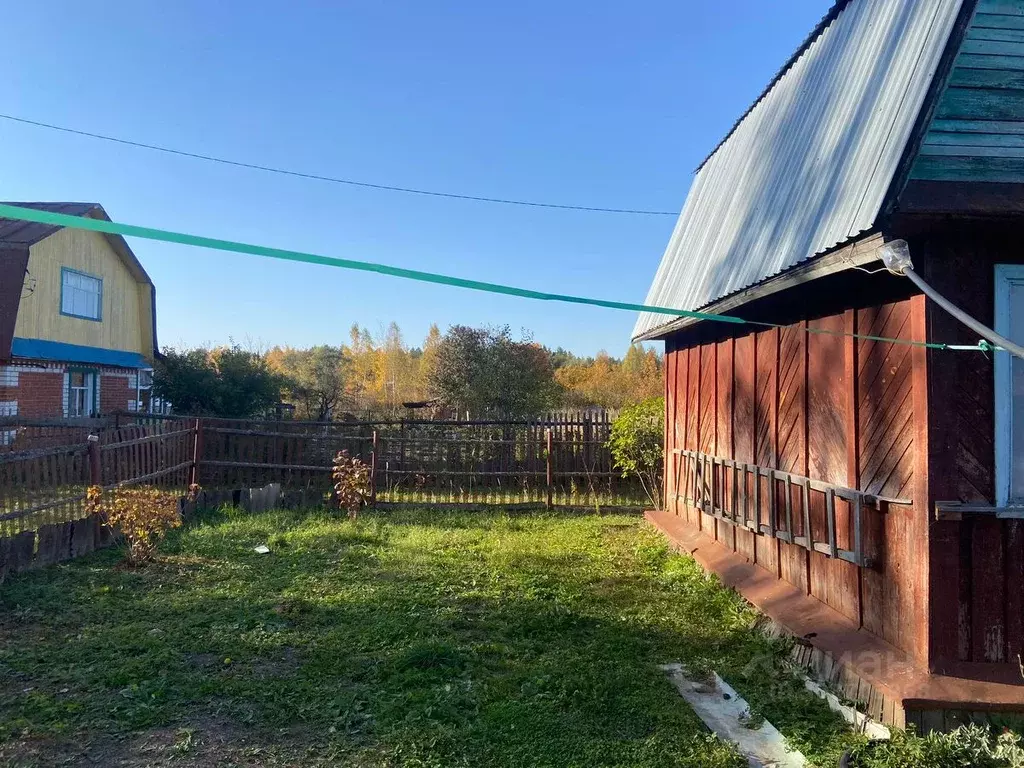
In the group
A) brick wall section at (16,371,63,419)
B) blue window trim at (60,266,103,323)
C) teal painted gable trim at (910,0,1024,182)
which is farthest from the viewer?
blue window trim at (60,266,103,323)

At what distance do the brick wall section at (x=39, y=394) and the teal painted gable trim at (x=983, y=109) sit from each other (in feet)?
60.3

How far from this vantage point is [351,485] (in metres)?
11.1

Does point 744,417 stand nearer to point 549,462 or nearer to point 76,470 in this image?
point 549,462

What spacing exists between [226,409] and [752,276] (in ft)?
53.9

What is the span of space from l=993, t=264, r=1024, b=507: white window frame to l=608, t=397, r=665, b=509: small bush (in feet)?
23.7

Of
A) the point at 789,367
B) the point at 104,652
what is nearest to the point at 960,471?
the point at 789,367

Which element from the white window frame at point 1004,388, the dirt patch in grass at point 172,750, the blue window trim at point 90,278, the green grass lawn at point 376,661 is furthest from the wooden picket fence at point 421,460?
the white window frame at point 1004,388

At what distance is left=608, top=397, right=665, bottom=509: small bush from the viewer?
1128cm

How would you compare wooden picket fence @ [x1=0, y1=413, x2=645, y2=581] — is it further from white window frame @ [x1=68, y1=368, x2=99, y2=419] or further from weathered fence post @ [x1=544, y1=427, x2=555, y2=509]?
white window frame @ [x1=68, y1=368, x2=99, y2=419]

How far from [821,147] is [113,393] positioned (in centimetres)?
2128

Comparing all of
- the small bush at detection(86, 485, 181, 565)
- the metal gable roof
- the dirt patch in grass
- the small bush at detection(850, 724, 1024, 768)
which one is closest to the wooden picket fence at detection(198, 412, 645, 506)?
the small bush at detection(86, 485, 181, 565)

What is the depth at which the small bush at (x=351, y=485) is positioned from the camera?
36.3 ft

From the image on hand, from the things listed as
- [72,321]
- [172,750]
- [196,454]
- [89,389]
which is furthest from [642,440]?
[89,389]

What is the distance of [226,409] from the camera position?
1844cm
